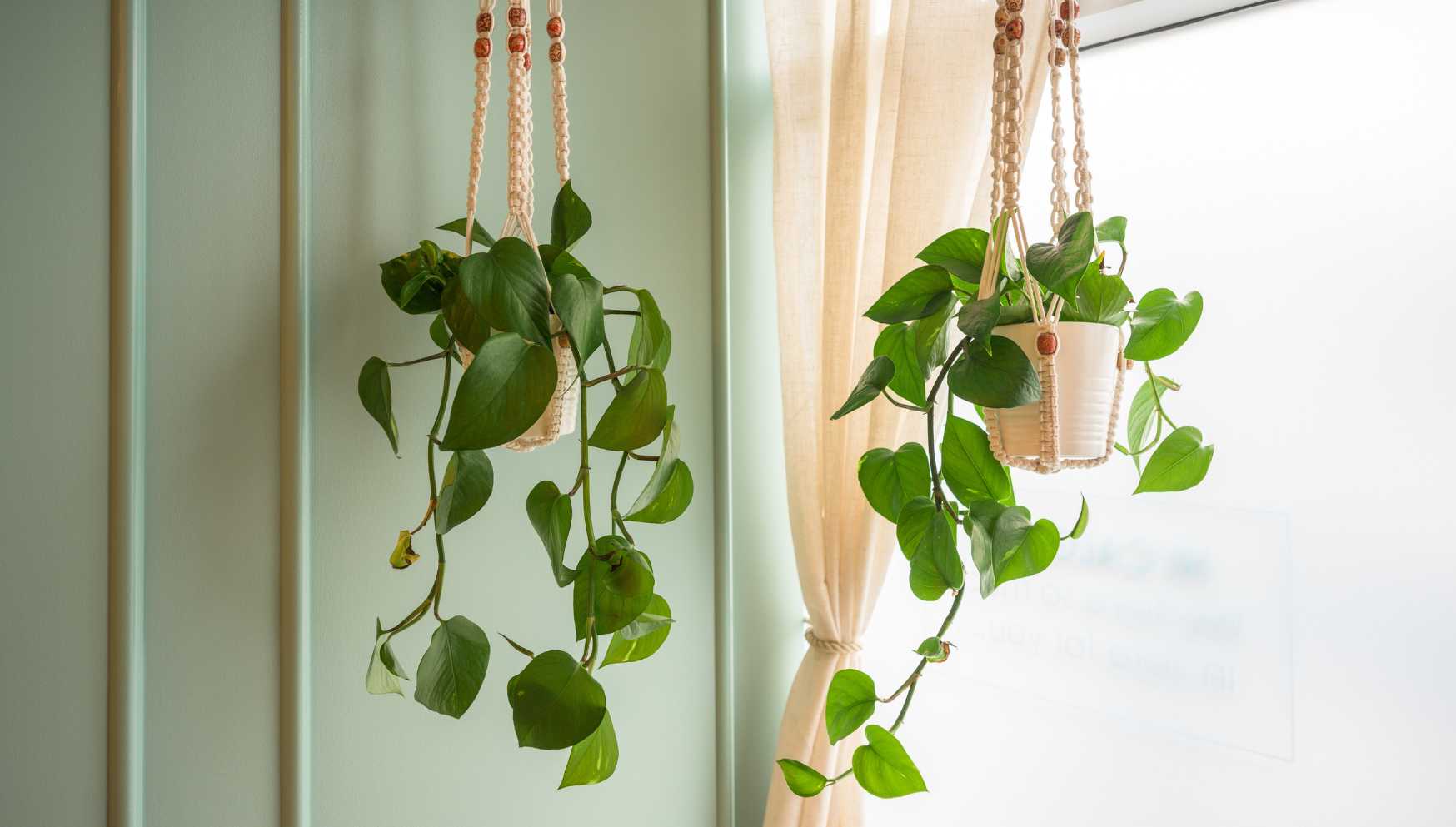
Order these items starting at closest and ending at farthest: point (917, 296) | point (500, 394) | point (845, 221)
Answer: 1. point (500, 394)
2. point (917, 296)
3. point (845, 221)

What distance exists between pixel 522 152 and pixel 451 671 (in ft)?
1.59

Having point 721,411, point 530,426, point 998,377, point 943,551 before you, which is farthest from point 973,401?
point 721,411

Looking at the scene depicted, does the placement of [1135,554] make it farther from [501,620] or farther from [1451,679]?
[501,620]

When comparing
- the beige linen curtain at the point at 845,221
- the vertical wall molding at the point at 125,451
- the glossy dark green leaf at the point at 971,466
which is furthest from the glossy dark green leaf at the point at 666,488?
the vertical wall molding at the point at 125,451

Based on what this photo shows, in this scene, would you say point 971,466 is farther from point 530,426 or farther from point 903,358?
point 530,426

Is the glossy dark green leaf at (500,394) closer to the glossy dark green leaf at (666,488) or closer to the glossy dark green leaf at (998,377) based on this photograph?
the glossy dark green leaf at (666,488)

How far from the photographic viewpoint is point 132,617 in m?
0.73

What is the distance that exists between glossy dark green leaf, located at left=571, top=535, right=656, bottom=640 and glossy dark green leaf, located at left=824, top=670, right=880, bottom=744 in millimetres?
208

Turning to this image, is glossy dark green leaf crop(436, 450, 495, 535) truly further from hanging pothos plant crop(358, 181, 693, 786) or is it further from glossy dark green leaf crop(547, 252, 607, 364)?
glossy dark green leaf crop(547, 252, 607, 364)

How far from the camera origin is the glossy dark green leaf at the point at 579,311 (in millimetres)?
623

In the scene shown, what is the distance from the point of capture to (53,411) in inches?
28.1

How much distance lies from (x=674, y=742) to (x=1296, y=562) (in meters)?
0.82

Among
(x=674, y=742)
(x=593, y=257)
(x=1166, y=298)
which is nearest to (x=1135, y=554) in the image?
(x=1166, y=298)

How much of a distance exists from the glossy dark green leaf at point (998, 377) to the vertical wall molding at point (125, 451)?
780 millimetres
